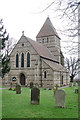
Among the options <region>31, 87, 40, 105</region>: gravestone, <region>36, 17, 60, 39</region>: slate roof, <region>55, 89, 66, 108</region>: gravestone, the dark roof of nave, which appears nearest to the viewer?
<region>55, 89, 66, 108</region>: gravestone

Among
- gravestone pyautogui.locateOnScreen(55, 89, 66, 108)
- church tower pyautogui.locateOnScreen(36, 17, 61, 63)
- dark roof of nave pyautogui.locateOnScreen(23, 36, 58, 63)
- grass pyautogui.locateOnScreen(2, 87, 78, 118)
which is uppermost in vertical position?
church tower pyautogui.locateOnScreen(36, 17, 61, 63)

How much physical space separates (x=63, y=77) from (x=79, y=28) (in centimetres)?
2424

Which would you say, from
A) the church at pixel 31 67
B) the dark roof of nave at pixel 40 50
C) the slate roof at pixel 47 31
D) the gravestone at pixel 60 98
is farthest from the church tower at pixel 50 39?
the gravestone at pixel 60 98

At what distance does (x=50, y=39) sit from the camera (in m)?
33.4

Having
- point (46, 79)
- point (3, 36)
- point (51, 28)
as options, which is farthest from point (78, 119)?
point (51, 28)

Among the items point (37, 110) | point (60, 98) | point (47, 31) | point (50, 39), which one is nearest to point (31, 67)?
A: point (50, 39)

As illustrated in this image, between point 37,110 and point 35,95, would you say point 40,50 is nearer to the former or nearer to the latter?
point 35,95

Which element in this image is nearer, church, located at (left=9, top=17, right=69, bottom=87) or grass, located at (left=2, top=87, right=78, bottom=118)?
grass, located at (left=2, top=87, right=78, bottom=118)

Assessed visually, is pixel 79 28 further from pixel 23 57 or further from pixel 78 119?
pixel 23 57

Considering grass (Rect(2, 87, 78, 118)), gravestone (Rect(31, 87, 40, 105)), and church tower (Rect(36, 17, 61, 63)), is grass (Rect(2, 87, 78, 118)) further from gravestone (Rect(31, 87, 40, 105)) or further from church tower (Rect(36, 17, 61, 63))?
church tower (Rect(36, 17, 61, 63))

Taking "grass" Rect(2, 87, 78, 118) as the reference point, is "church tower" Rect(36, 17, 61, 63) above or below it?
above

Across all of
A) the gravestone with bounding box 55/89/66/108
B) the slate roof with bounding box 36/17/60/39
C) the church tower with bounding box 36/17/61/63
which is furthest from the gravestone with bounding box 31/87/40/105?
the slate roof with bounding box 36/17/60/39

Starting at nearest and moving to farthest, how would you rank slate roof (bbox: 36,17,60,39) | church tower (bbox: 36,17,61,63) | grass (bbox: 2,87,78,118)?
grass (bbox: 2,87,78,118) → church tower (bbox: 36,17,61,63) → slate roof (bbox: 36,17,60,39)

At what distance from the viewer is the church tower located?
1283 inches
